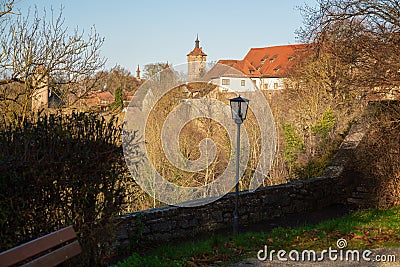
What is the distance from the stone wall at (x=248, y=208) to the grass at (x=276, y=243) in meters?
0.54

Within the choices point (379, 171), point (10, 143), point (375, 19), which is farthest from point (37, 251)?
point (375, 19)

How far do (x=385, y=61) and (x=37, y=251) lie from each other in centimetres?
849

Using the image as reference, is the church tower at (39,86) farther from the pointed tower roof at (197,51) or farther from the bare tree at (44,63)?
the pointed tower roof at (197,51)

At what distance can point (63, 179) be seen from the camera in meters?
4.60

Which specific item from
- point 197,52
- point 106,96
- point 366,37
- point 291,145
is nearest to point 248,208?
point 366,37

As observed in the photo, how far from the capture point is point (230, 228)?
8.23 m

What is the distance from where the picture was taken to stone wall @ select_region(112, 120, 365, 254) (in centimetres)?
674

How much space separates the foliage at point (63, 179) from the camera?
4305mm

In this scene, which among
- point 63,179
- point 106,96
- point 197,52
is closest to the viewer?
point 63,179

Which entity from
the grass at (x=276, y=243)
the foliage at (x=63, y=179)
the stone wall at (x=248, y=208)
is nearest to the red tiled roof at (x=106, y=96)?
the stone wall at (x=248, y=208)

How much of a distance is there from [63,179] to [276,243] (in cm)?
288

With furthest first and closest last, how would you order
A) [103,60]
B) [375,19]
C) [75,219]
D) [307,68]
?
[307,68] < [103,60] < [375,19] < [75,219]

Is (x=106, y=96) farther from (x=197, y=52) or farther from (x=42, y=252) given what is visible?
(x=42, y=252)

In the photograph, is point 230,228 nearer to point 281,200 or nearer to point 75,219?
point 281,200
